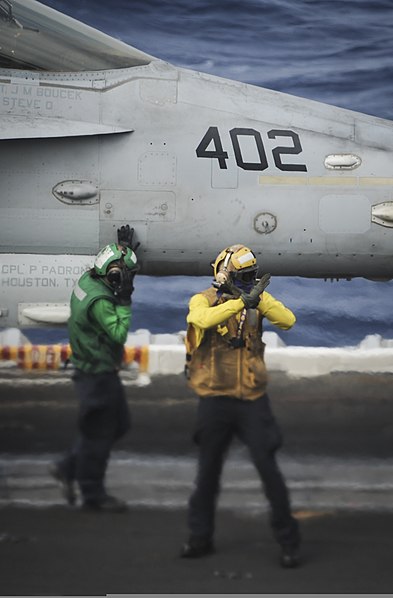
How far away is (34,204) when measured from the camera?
757 centimetres

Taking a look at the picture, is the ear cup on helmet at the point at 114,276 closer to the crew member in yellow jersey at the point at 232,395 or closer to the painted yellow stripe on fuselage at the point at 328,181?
the crew member in yellow jersey at the point at 232,395

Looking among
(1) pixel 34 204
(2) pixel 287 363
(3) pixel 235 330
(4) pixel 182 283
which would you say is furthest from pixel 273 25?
(3) pixel 235 330

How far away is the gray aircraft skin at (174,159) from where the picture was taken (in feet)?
24.4

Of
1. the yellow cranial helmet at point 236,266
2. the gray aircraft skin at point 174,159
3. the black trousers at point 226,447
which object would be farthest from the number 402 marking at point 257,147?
the black trousers at point 226,447

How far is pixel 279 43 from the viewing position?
17469 mm

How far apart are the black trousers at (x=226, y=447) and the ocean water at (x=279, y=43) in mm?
9774

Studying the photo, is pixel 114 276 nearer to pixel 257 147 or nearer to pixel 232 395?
pixel 232 395

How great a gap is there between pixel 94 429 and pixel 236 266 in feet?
4.79

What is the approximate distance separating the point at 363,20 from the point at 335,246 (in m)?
11.3

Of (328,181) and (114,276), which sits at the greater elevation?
(328,181)

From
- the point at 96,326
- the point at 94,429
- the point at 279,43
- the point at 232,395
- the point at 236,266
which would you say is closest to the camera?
the point at 232,395

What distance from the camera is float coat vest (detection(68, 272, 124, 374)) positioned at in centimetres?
585

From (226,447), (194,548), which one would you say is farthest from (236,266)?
(194,548)

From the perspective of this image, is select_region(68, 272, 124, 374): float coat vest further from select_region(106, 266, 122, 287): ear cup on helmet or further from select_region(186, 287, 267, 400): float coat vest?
select_region(186, 287, 267, 400): float coat vest
